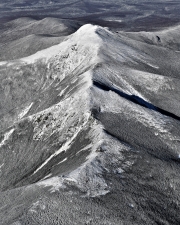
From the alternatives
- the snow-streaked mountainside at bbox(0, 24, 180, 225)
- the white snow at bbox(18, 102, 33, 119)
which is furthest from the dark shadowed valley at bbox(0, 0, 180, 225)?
the white snow at bbox(18, 102, 33, 119)

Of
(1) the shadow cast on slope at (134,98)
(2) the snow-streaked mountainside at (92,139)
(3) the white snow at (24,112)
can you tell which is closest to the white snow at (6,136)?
(2) the snow-streaked mountainside at (92,139)

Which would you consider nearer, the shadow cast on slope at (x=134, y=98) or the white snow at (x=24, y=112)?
the shadow cast on slope at (x=134, y=98)

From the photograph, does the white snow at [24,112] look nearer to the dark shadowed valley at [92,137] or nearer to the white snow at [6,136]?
the dark shadowed valley at [92,137]

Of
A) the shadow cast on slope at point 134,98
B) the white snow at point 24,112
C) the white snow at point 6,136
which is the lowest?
the white snow at point 24,112

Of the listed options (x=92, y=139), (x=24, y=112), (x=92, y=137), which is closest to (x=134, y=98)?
(x=92, y=137)

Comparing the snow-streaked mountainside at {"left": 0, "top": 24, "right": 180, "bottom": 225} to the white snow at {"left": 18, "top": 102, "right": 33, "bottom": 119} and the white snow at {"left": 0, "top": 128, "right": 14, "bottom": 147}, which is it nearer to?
the white snow at {"left": 0, "top": 128, "right": 14, "bottom": 147}

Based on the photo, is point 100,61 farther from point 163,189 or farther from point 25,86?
point 163,189

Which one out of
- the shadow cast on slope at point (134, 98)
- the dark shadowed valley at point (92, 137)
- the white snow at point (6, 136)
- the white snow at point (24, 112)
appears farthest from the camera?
the white snow at point (24, 112)

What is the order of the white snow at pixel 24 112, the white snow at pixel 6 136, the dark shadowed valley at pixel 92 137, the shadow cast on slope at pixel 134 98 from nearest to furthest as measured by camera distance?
the dark shadowed valley at pixel 92 137
the white snow at pixel 6 136
the shadow cast on slope at pixel 134 98
the white snow at pixel 24 112

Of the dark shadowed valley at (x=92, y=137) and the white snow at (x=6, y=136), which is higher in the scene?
the dark shadowed valley at (x=92, y=137)

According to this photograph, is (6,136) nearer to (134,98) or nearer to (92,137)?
(92,137)
